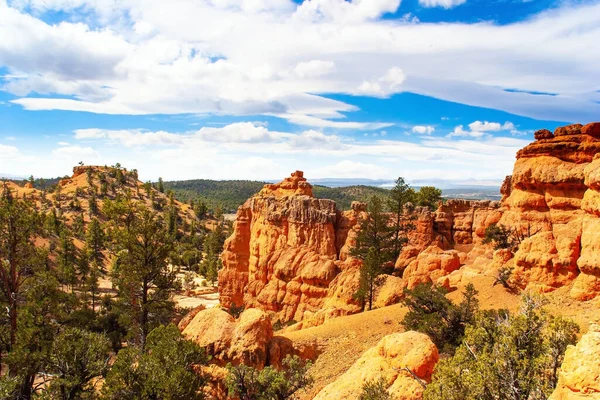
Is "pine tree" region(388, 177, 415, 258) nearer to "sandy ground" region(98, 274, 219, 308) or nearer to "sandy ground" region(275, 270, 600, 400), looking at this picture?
"sandy ground" region(275, 270, 600, 400)

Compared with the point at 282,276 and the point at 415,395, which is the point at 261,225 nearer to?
the point at 282,276

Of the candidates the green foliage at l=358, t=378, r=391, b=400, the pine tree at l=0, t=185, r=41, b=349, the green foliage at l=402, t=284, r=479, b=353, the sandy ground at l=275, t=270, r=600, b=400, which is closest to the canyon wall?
the sandy ground at l=275, t=270, r=600, b=400

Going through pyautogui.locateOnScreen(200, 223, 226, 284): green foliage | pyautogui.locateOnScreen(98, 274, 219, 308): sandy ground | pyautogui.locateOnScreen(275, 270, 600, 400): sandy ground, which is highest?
pyautogui.locateOnScreen(275, 270, 600, 400): sandy ground

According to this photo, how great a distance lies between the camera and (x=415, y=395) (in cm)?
1320

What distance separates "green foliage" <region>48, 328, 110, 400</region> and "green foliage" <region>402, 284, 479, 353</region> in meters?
15.5

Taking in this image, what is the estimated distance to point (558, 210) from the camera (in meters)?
→ 30.7

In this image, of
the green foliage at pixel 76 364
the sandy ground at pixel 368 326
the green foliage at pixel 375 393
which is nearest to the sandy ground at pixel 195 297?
the sandy ground at pixel 368 326

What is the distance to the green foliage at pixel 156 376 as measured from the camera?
45.0 feet

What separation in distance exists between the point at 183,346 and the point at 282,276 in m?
26.7

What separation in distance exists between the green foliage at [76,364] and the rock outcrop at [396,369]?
359 inches

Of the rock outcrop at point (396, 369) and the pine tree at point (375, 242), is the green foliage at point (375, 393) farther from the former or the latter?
the pine tree at point (375, 242)

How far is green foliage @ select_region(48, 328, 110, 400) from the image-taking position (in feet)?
48.7

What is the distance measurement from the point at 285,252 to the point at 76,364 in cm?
2974

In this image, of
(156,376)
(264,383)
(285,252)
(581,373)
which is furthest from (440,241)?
(581,373)
